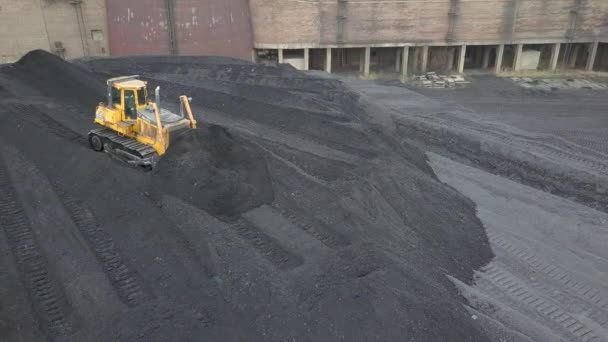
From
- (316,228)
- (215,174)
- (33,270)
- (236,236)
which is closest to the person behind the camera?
(33,270)

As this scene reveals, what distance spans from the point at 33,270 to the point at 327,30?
61.8 ft

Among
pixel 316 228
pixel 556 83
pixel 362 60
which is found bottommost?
pixel 316 228

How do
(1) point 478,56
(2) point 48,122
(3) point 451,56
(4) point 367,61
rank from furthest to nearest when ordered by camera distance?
(1) point 478,56 → (3) point 451,56 → (4) point 367,61 → (2) point 48,122

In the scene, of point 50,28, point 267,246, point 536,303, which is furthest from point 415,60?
point 267,246

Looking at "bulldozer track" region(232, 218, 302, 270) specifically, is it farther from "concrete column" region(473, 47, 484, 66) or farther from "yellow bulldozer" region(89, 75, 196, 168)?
"concrete column" region(473, 47, 484, 66)

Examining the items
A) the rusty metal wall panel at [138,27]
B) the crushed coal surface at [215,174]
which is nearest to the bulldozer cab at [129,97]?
the crushed coal surface at [215,174]

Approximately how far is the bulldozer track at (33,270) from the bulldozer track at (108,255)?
77 centimetres

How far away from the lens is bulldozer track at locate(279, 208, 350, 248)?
28.9 feet

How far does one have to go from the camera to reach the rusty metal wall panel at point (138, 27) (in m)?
22.0

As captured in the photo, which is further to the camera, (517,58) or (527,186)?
(517,58)

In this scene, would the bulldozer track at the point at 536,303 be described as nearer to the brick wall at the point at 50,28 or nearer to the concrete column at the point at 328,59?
the concrete column at the point at 328,59

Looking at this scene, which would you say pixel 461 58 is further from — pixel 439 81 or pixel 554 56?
pixel 554 56

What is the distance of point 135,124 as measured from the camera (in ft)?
36.9

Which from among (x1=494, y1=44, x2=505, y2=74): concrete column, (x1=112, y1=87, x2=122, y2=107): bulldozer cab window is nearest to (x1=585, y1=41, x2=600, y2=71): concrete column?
(x1=494, y1=44, x2=505, y2=74): concrete column
